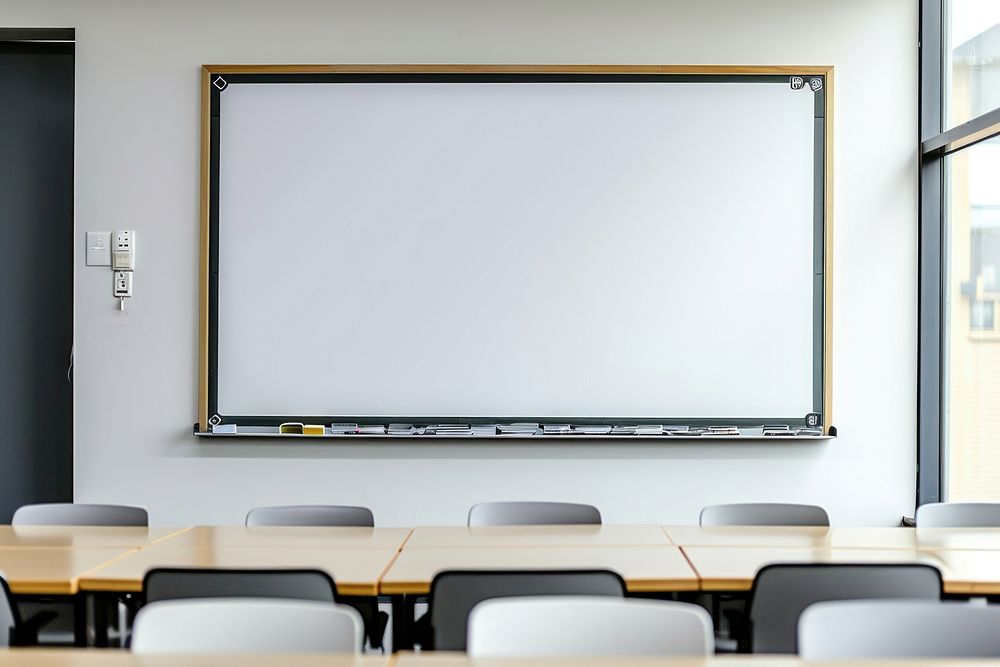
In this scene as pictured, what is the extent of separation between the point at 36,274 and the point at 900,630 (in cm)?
483

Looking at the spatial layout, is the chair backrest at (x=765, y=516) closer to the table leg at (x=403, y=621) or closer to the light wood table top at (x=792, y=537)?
the light wood table top at (x=792, y=537)

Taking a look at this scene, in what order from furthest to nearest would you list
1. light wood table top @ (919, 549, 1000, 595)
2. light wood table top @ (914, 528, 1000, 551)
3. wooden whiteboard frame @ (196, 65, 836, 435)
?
wooden whiteboard frame @ (196, 65, 836, 435), light wood table top @ (914, 528, 1000, 551), light wood table top @ (919, 549, 1000, 595)

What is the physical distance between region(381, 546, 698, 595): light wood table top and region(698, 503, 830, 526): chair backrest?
637 millimetres

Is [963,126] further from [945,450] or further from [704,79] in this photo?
[945,450]

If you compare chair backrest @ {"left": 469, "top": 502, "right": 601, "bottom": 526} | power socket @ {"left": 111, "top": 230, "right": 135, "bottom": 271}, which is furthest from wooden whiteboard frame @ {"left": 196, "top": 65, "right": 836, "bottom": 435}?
chair backrest @ {"left": 469, "top": 502, "right": 601, "bottom": 526}

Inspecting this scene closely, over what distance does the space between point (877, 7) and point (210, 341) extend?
386cm

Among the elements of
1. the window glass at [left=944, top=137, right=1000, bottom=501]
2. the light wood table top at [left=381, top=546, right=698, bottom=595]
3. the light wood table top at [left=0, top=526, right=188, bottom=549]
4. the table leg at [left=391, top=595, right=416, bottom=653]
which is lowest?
the table leg at [left=391, top=595, right=416, bottom=653]

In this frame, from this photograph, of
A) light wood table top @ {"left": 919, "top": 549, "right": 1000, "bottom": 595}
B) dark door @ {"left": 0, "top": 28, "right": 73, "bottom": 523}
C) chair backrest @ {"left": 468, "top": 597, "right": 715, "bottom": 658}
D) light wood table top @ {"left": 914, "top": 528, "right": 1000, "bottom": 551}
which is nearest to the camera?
chair backrest @ {"left": 468, "top": 597, "right": 715, "bottom": 658}

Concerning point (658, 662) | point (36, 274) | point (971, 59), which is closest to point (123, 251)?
point (36, 274)

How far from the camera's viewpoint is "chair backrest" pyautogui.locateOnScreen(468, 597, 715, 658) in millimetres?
1950

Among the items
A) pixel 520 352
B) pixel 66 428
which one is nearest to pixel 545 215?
pixel 520 352

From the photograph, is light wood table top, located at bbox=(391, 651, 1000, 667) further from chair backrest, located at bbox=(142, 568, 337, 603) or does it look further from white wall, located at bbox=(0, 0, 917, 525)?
white wall, located at bbox=(0, 0, 917, 525)

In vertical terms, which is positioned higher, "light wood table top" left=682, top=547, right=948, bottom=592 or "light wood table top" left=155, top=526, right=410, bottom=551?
"light wood table top" left=682, top=547, right=948, bottom=592

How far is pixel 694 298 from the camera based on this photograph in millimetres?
4738
